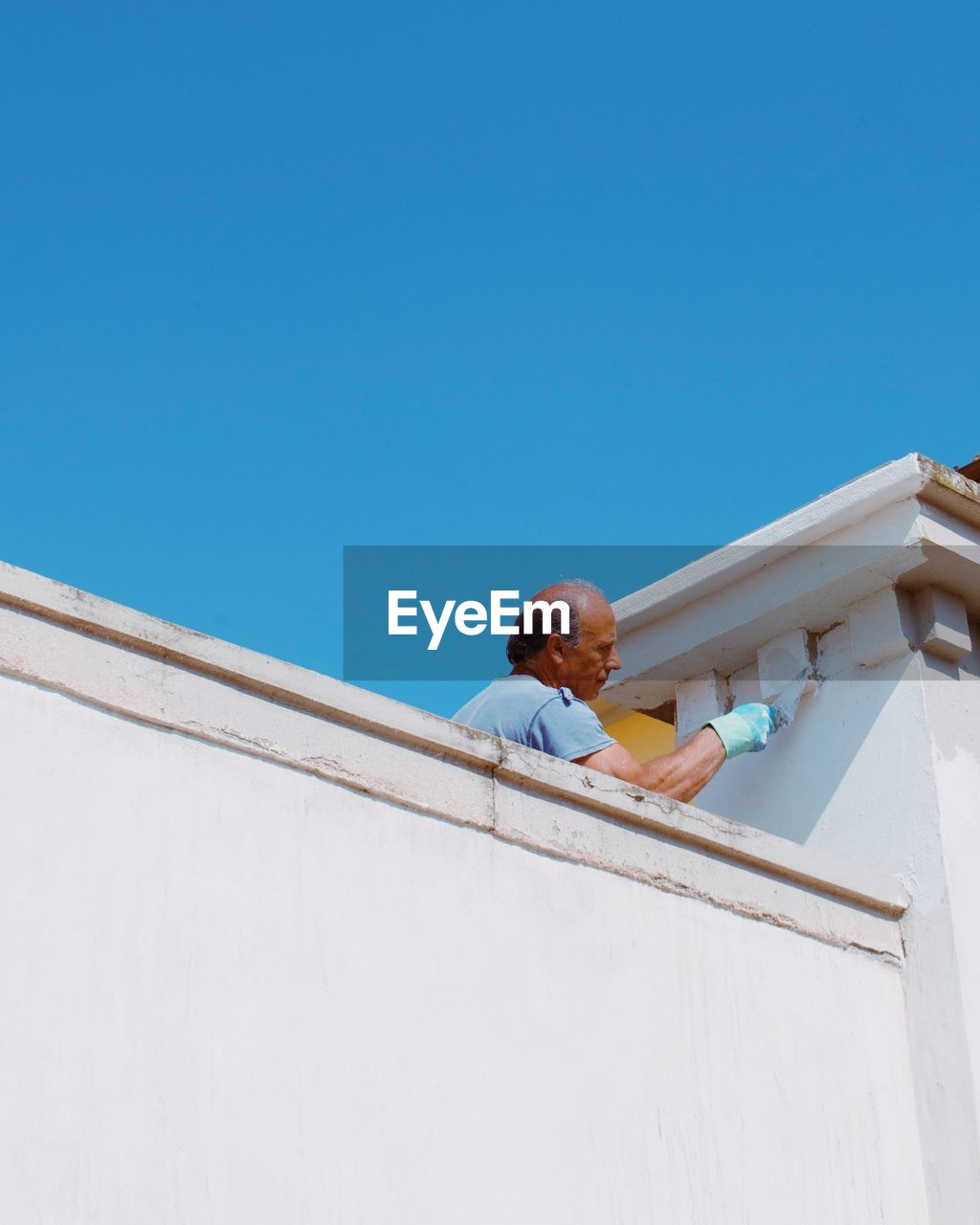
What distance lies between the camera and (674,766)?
493 cm

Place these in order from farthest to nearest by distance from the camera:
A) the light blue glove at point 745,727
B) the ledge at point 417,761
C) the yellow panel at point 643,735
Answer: the yellow panel at point 643,735, the light blue glove at point 745,727, the ledge at point 417,761

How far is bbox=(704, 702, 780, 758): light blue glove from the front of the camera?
5152 mm

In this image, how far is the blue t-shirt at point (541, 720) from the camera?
185 inches

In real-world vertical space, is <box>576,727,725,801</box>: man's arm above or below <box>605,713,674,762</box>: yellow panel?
below

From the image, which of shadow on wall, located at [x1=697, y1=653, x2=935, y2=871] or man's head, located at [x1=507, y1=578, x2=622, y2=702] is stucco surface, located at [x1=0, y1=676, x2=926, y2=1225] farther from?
man's head, located at [x1=507, y1=578, x2=622, y2=702]

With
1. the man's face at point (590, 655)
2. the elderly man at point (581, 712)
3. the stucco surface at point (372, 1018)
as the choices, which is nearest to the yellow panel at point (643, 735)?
the elderly man at point (581, 712)

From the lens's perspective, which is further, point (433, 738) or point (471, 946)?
point (433, 738)

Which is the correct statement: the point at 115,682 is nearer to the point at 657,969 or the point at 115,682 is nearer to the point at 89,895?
the point at 89,895

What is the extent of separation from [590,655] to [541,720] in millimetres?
608

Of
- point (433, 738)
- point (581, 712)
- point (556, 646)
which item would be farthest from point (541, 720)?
point (433, 738)

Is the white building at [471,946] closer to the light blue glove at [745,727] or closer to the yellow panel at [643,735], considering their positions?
the light blue glove at [745,727]

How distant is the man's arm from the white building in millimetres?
324

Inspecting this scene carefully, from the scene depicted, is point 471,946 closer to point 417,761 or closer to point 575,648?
point 417,761

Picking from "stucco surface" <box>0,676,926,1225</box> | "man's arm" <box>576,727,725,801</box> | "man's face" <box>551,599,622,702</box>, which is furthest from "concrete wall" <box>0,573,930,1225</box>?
"man's face" <box>551,599,622,702</box>
